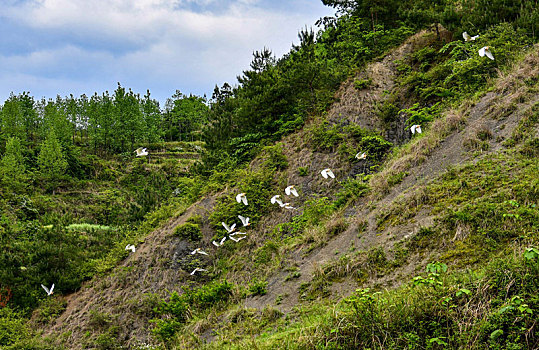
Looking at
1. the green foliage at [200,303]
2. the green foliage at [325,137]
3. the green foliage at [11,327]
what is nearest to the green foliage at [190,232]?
the green foliage at [200,303]

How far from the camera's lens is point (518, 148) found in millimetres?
5879

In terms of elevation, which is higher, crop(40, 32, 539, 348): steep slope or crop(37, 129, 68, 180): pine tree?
crop(37, 129, 68, 180): pine tree

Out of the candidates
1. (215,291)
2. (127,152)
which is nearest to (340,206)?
(215,291)

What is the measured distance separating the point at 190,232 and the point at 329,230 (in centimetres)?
586

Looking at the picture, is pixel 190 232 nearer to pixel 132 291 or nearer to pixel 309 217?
pixel 132 291

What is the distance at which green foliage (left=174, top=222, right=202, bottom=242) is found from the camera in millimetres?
11578

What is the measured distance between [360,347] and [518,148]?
4897 mm

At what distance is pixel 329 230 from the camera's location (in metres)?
7.44

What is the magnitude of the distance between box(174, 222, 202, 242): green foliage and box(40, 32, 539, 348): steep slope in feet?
0.67

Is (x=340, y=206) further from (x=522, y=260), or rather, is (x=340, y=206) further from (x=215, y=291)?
(x=522, y=260)

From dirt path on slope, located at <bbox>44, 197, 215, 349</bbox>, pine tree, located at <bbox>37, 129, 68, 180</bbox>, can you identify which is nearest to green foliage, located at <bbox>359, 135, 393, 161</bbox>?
dirt path on slope, located at <bbox>44, 197, 215, 349</bbox>

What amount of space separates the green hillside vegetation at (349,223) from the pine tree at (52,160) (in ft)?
61.5

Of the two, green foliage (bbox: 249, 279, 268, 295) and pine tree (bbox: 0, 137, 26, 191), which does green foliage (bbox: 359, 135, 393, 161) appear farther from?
pine tree (bbox: 0, 137, 26, 191)

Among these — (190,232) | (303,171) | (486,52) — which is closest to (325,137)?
(303,171)
